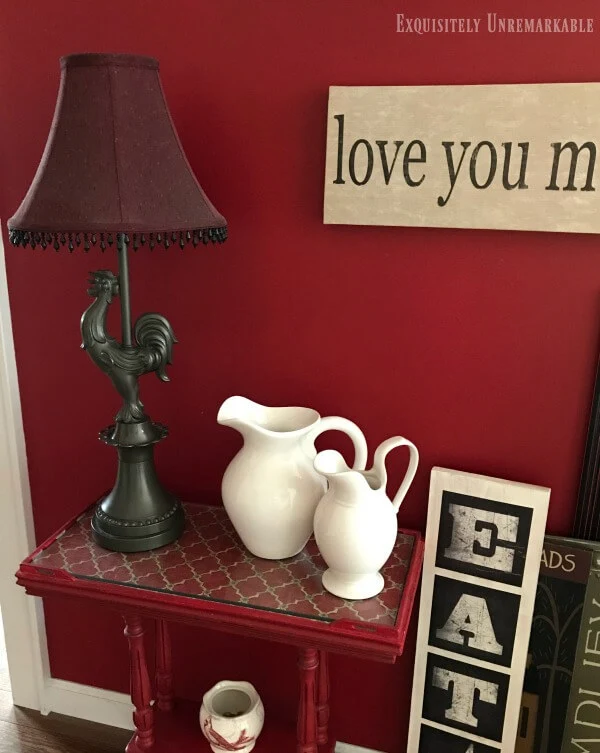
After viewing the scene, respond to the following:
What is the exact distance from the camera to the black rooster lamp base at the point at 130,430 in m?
1.29

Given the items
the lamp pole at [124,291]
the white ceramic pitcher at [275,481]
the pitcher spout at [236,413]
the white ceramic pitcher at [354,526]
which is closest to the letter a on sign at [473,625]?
the white ceramic pitcher at [354,526]

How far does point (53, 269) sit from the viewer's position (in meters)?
1.56

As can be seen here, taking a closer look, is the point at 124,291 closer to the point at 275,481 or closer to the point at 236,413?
the point at 236,413

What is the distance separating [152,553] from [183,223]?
2.14 ft

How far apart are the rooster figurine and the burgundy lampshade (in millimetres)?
173

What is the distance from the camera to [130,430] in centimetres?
136

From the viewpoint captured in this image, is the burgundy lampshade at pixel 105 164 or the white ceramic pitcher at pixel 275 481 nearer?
the burgundy lampshade at pixel 105 164

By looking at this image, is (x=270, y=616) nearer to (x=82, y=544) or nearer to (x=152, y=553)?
(x=152, y=553)

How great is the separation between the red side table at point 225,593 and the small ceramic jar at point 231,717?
0.08m

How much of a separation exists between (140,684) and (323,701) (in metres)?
→ 0.42

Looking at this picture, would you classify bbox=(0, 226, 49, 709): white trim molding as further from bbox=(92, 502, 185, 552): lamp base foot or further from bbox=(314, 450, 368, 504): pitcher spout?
bbox=(314, 450, 368, 504): pitcher spout

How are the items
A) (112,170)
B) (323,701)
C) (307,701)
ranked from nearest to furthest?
(112,170) < (307,701) < (323,701)

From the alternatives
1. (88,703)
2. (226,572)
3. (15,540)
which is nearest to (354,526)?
(226,572)

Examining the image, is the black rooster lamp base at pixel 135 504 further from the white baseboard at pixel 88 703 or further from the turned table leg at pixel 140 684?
the white baseboard at pixel 88 703
